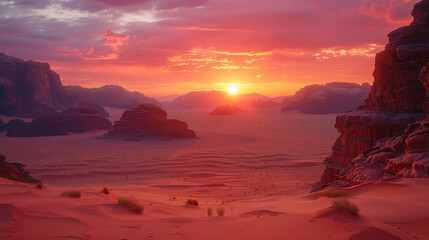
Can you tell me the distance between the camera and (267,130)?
4806cm

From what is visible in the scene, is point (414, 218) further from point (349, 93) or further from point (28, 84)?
point (349, 93)

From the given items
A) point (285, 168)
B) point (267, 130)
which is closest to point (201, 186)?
point (285, 168)

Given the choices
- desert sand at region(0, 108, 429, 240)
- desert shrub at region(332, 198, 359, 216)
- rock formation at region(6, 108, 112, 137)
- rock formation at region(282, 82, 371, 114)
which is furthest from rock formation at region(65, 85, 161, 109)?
desert shrub at region(332, 198, 359, 216)

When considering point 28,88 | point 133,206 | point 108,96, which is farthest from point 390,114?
point 108,96

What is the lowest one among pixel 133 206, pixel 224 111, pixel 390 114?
pixel 133 206

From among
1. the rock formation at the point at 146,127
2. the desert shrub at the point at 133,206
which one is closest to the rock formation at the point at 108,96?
the rock formation at the point at 146,127

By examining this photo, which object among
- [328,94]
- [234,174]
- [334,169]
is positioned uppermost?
[328,94]

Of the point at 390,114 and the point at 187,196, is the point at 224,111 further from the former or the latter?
the point at 390,114

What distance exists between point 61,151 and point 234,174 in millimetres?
16421

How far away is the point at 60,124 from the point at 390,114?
38.4m

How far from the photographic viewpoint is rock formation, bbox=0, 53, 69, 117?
53.0 meters

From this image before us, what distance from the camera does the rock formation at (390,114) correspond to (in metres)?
8.73

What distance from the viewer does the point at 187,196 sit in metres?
12.4

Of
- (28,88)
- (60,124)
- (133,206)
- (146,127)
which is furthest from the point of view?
(28,88)
